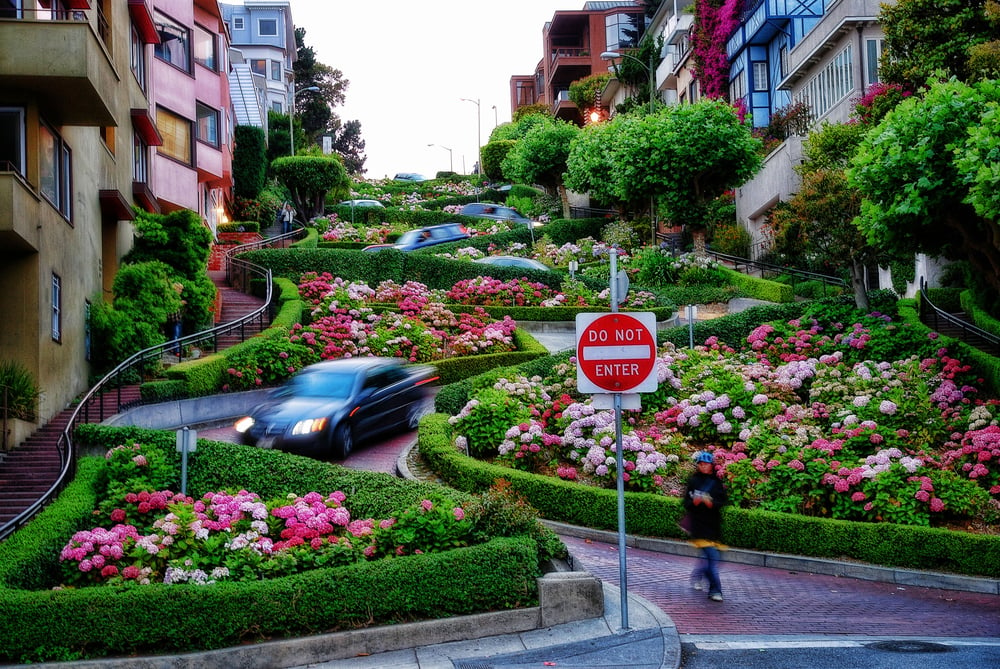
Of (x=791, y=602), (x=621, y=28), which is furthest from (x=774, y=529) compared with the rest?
(x=621, y=28)

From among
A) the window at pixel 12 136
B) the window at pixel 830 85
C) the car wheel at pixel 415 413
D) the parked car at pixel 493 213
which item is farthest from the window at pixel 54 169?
the parked car at pixel 493 213

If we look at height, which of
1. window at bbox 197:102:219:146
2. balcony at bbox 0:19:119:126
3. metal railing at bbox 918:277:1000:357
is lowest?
metal railing at bbox 918:277:1000:357

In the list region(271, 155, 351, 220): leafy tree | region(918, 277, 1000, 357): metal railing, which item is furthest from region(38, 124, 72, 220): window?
region(271, 155, 351, 220): leafy tree

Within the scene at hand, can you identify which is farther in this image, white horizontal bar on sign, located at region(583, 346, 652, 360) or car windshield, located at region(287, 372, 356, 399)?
car windshield, located at region(287, 372, 356, 399)

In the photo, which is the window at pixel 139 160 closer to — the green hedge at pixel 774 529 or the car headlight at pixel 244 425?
the car headlight at pixel 244 425

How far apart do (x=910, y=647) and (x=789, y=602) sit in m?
2.15

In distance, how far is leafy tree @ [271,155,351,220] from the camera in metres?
57.5

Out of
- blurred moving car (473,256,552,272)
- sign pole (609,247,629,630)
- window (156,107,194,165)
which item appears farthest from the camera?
blurred moving car (473,256,552,272)

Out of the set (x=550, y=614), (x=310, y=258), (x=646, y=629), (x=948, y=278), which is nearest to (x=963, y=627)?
(x=646, y=629)

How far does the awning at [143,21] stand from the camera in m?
27.8

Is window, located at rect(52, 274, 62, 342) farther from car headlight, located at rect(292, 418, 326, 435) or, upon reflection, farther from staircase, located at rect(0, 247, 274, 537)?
car headlight, located at rect(292, 418, 326, 435)

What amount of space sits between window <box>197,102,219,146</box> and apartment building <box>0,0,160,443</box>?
15.2 meters

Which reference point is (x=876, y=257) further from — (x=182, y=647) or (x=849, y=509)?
(x=182, y=647)

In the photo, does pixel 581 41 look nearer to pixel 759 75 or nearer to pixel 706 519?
pixel 759 75
